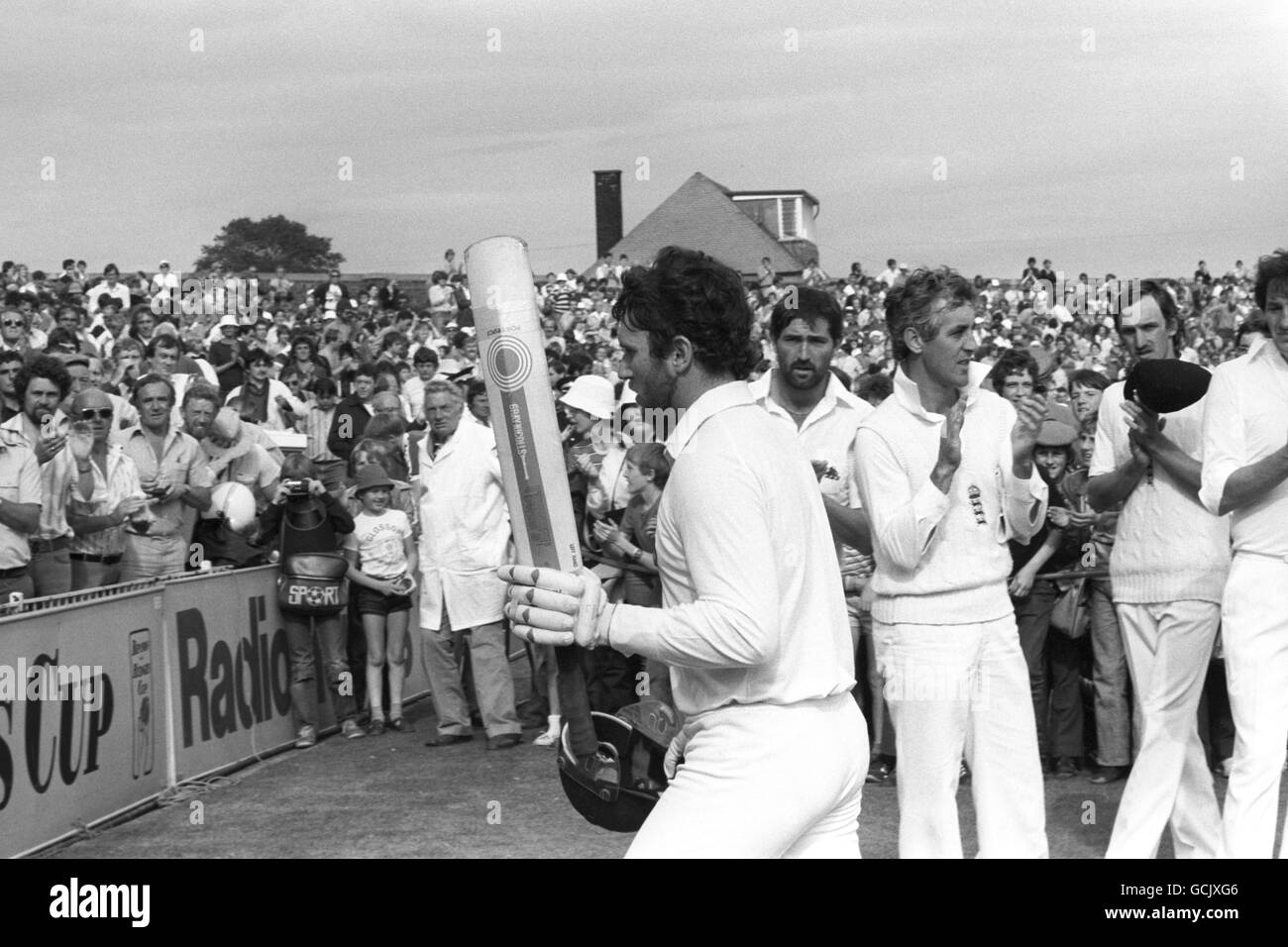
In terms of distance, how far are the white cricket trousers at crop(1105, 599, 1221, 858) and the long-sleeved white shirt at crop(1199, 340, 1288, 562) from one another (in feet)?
1.41

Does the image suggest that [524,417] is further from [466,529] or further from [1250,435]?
[466,529]

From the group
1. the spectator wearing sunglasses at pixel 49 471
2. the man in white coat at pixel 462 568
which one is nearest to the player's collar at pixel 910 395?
the man in white coat at pixel 462 568

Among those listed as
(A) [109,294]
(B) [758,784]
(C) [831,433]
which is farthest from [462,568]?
(A) [109,294]

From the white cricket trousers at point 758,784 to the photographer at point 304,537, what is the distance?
6862 mm

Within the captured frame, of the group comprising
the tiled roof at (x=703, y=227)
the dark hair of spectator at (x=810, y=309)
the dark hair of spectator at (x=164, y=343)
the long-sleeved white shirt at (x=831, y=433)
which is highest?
the tiled roof at (x=703, y=227)

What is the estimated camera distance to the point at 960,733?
203 inches

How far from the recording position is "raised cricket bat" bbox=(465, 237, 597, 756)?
352cm

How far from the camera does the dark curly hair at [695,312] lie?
11.3ft

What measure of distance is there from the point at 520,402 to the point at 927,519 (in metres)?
1.85

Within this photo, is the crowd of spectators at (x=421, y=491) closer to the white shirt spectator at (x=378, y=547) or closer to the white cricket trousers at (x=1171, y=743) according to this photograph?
the white shirt spectator at (x=378, y=547)

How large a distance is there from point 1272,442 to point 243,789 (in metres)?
5.57

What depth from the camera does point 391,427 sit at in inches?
448

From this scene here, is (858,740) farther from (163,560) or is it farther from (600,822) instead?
(163,560)
